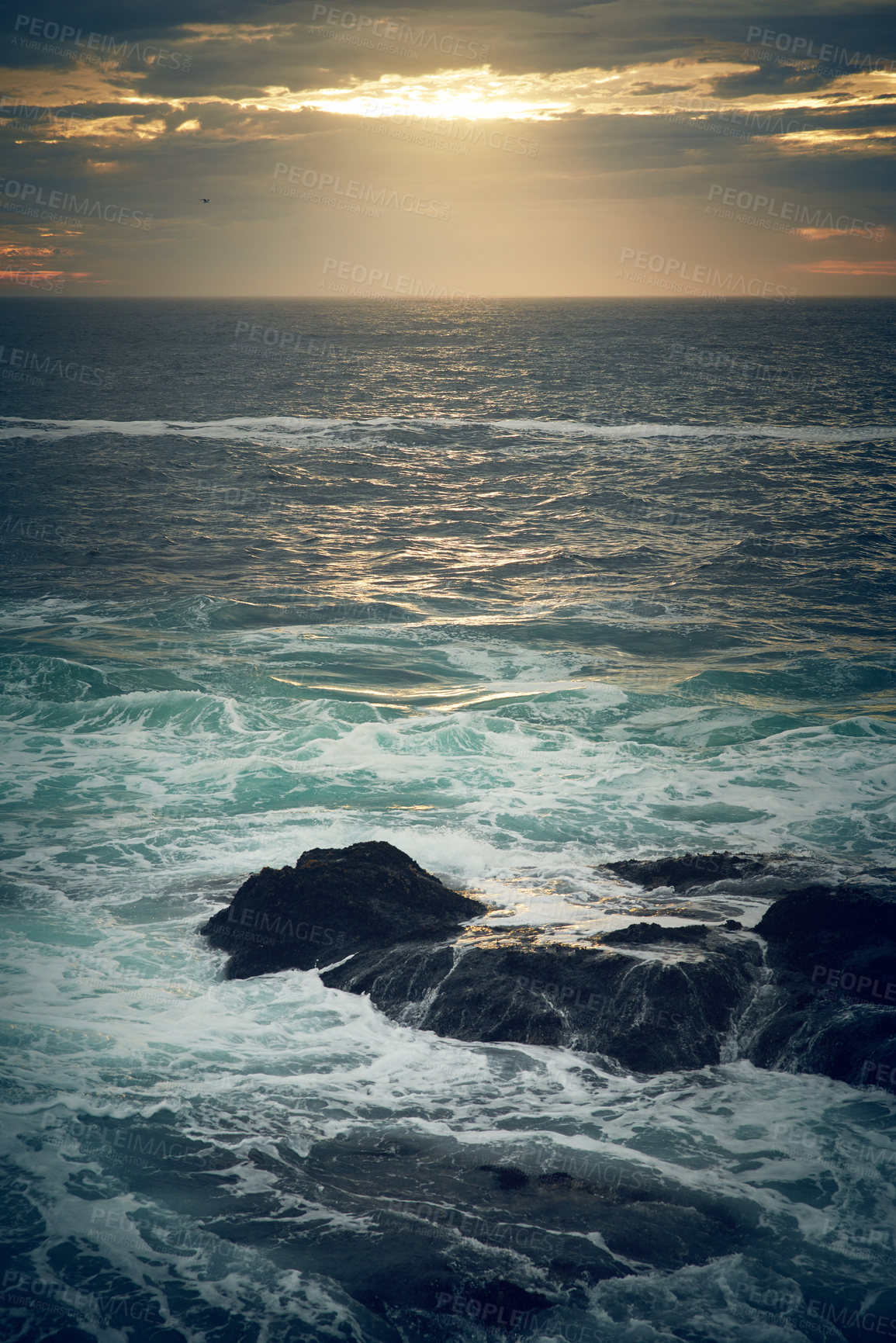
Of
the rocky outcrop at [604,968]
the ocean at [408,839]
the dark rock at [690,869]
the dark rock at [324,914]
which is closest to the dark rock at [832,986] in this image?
the rocky outcrop at [604,968]

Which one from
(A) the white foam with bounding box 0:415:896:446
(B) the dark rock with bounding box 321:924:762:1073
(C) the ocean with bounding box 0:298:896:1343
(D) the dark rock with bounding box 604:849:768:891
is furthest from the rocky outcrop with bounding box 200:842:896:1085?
(A) the white foam with bounding box 0:415:896:446

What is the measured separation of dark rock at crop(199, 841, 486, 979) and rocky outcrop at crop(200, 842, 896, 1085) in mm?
17

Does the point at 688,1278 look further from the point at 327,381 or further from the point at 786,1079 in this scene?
the point at 327,381

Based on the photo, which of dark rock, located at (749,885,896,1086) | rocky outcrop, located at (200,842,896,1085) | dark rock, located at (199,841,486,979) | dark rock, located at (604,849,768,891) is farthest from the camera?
dark rock, located at (604,849,768,891)

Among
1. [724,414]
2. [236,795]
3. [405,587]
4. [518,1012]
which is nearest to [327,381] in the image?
[724,414]

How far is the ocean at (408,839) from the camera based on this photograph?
6668 mm

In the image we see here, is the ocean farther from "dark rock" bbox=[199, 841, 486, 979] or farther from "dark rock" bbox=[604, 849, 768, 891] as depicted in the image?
"dark rock" bbox=[604, 849, 768, 891]

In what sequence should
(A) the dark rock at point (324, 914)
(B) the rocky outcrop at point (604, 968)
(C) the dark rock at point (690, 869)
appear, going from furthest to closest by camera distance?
(C) the dark rock at point (690, 869), (A) the dark rock at point (324, 914), (B) the rocky outcrop at point (604, 968)

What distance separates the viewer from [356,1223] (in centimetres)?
703

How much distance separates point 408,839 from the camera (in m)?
13.3

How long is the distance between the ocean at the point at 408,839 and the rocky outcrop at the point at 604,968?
25 cm

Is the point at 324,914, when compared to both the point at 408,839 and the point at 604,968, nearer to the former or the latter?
the point at 408,839

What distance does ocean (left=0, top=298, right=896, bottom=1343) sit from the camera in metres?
6.67

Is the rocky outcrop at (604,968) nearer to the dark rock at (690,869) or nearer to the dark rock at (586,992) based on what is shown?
the dark rock at (586,992)
